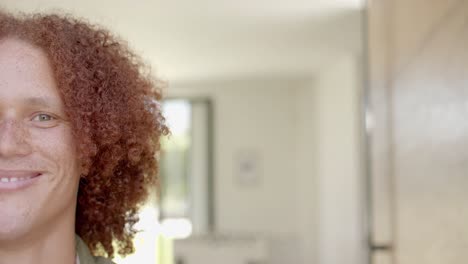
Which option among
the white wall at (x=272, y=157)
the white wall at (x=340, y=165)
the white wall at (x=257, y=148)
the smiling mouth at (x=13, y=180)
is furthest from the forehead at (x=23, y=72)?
the white wall at (x=257, y=148)

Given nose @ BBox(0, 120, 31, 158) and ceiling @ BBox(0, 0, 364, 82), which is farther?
ceiling @ BBox(0, 0, 364, 82)

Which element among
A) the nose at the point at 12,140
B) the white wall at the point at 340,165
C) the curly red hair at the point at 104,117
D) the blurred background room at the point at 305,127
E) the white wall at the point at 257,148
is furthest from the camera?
the white wall at the point at 257,148

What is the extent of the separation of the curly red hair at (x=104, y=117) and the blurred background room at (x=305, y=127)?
6.1 inches

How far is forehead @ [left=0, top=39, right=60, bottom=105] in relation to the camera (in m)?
1.39

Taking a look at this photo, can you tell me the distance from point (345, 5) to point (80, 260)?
4391mm

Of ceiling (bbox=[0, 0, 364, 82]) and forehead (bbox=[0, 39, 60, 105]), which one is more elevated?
ceiling (bbox=[0, 0, 364, 82])

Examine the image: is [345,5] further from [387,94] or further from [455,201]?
[455,201]

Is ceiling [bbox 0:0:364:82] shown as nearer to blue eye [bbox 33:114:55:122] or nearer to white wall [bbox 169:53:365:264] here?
white wall [bbox 169:53:365:264]

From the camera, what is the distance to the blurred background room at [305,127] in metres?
2.52

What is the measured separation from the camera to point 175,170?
35.0ft

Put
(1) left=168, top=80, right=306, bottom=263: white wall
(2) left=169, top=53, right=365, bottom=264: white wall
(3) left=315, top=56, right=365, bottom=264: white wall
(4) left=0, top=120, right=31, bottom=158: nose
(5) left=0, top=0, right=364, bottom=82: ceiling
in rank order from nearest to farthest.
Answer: (4) left=0, top=120, right=31, bottom=158: nose, (5) left=0, top=0, right=364, bottom=82: ceiling, (3) left=315, top=56, right=365, bottom=264: white wall, (2) left=169, top=53, right=365, bottom=264: white wall, (1) left=168, top=80, right=306, bottom=263: white wall

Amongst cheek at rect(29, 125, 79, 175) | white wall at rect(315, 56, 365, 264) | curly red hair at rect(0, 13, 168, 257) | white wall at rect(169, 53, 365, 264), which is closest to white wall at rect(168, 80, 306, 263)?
white wall at rect(169, 53, 365, 264)

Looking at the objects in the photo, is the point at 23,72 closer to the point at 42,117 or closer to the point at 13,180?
the point at 42,117

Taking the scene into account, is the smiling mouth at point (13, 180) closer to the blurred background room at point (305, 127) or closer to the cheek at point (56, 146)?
the cheek at point (56, 146)
